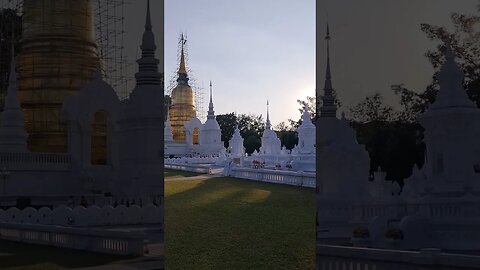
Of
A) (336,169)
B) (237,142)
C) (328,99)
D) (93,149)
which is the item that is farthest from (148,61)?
(237,142)

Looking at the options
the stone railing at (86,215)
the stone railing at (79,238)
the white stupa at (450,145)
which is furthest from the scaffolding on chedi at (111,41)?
the white stupa at (450,145)

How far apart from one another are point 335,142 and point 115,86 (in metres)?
1.59

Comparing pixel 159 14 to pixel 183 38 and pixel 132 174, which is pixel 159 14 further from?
pixel 132 174

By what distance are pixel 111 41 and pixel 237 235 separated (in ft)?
5.51

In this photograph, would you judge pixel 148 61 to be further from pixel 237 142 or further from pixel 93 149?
pixel 237 142

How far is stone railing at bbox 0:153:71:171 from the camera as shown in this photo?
3.96m

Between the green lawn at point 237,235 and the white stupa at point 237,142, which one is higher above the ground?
the white stupa at point 237,142

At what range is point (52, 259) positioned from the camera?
360 cm

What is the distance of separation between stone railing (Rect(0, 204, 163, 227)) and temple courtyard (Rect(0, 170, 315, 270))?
22 centimetres

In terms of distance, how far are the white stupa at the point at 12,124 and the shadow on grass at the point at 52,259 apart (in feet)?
2.54

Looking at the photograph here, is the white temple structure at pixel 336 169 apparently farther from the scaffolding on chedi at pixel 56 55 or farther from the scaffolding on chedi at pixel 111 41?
the scaffolding on chedi at pixel 56 55

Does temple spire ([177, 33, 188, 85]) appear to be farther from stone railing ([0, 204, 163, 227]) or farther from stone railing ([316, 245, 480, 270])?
stone railing ([316, 245, 480, 270])

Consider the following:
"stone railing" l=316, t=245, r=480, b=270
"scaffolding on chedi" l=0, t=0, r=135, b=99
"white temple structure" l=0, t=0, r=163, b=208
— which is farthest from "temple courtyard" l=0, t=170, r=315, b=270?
"scaffolding on chedi" l=0, t=0, r=135, b=99

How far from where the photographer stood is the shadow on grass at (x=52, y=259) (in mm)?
3514
